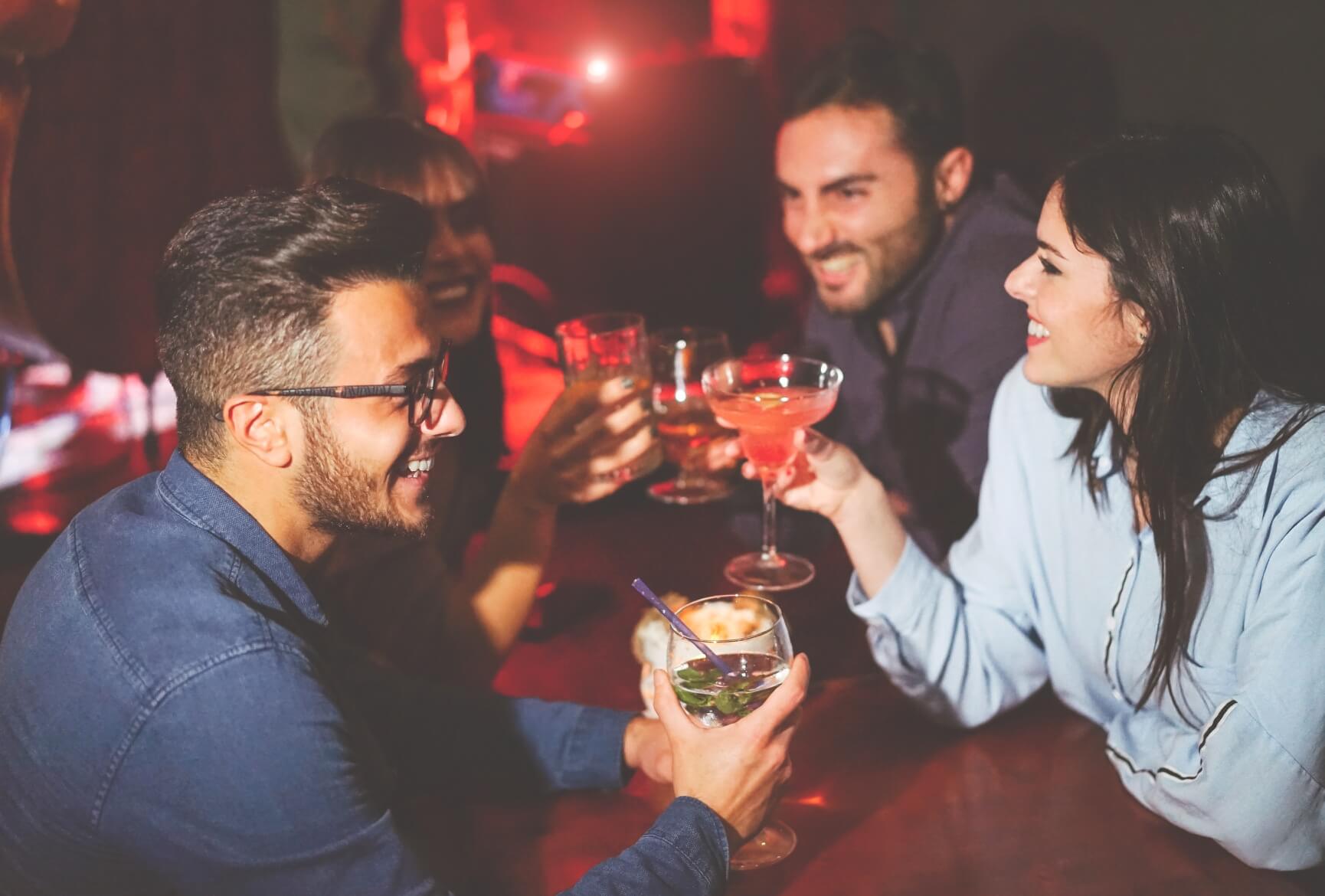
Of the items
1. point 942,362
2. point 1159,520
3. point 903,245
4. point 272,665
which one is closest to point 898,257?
point 903,245

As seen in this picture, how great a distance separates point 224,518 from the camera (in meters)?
1.41

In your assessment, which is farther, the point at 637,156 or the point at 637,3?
the point at 637,3

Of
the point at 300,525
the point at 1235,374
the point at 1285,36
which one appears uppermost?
the point at 1285,36

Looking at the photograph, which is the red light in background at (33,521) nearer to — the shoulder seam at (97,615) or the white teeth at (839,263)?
the white teeth at (839,263)

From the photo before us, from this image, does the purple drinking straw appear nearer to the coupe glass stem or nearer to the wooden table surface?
the wooden table surface

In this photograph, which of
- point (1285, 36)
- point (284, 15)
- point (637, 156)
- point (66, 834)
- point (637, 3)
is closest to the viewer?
point (66, 834)

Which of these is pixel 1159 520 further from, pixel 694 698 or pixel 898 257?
pixel 898 257

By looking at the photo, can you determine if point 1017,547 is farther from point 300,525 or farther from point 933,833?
point 300,525

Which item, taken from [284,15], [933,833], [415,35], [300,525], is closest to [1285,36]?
[933,833]

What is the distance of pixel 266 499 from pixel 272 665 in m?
0.34

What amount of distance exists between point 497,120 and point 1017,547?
434 cm

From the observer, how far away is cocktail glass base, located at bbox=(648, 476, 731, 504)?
2.57 metres

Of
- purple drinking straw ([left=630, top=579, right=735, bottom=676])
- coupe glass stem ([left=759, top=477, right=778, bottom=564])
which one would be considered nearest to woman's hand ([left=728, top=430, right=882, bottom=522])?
coupe glass stem ([left=759, top=477, right=778, bottom=564])

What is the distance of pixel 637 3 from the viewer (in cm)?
614
